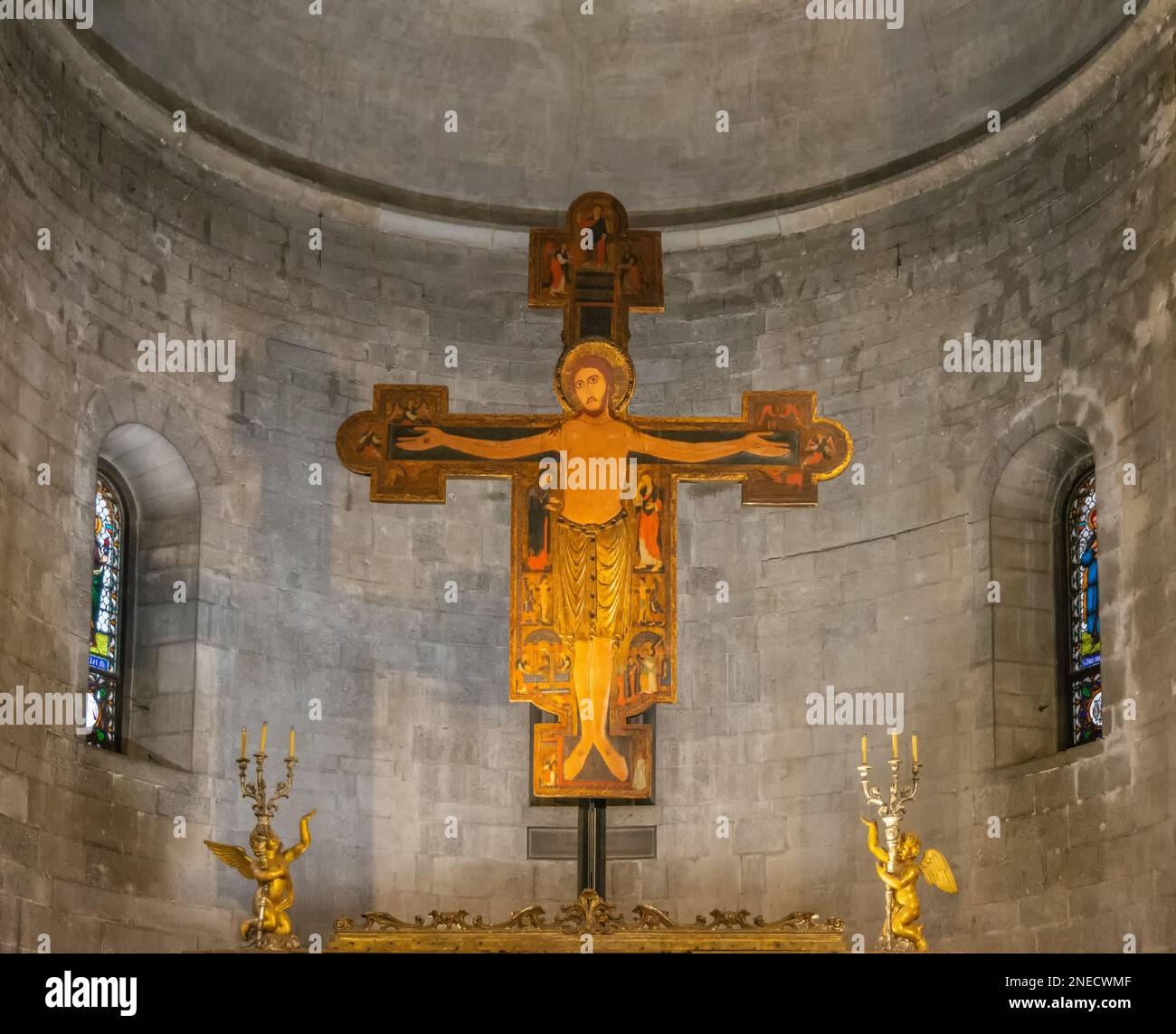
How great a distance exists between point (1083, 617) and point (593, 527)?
4028mm

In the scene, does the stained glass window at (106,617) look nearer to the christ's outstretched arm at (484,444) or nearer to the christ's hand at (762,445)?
the christ's outstretched arm at (484,444)

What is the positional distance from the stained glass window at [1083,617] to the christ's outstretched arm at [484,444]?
3908 mm

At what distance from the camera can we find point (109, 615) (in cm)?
1582

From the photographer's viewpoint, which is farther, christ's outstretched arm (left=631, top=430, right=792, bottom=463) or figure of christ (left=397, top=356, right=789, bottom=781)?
christ's outstretched arm (left=631, top=430, right=792, bottom=463)

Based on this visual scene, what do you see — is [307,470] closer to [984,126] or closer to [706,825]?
[706,825]

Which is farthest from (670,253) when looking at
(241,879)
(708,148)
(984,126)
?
(241,879)

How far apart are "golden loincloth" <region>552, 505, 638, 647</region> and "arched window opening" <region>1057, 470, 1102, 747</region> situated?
11.7 ft

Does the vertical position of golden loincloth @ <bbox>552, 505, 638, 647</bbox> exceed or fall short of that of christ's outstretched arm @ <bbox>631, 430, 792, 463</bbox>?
it falls short

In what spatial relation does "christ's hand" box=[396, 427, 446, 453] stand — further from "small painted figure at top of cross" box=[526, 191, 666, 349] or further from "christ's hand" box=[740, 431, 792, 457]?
"christ's hand" box=[740, 431, 792, 457]

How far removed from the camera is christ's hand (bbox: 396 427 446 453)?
13.9 m

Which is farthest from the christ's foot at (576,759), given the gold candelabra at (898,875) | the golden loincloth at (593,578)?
the gold candelabra at (898,875)

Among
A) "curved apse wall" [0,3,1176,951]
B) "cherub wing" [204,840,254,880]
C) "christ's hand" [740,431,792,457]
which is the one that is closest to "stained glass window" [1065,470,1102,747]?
"curved apse wall" [0,3,1176,951]

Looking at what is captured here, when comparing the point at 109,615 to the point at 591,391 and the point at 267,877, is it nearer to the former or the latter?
the point at 267,877


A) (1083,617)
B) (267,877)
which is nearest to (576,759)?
(267,877)
